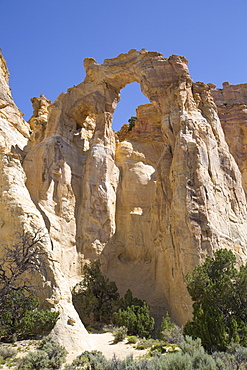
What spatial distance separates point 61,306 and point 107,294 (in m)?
4.81

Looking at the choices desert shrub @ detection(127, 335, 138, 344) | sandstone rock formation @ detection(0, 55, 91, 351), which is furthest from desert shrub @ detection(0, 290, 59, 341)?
desert shrub @ detection(127, 335, 138, 344)

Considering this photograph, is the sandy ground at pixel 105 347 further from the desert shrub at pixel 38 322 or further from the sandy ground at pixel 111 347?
the desert shrub at pixel 38 322

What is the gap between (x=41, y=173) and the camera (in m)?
25.6

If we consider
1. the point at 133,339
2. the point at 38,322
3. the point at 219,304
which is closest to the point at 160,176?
the point at 219,304

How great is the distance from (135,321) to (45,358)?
6.30 meters

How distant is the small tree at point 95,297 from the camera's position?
834 inches

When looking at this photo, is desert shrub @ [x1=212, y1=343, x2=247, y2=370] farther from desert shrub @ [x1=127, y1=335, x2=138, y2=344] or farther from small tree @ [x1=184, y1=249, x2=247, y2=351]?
desert shrub @ [x1=127, y1=335, x2=138, y2=344]

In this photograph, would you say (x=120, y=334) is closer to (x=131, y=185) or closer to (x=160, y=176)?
(x=160, y=176)

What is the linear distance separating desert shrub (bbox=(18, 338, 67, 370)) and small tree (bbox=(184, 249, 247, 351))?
5.48 meters

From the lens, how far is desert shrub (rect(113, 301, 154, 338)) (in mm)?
18941

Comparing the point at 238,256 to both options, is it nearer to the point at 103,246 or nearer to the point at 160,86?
the point at 103,246

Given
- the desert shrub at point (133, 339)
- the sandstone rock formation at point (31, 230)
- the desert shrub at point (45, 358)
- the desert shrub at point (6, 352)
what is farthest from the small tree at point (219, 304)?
the desert shrub at point (6, 352)

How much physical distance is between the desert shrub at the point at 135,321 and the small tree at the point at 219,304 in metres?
3.44

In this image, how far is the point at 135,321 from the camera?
62.8 feet
